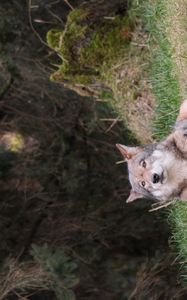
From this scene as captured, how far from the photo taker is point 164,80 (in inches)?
218

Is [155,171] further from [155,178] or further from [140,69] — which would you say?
[140,69]

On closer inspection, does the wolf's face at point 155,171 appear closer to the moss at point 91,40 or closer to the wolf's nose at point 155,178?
the wolf's nose at point 155,178

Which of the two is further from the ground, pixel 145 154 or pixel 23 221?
pixel 145 154

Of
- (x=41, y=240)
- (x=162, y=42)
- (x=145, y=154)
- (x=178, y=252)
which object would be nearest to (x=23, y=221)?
(x=41, y=240)

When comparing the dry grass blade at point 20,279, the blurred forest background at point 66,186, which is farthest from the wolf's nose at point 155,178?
the blurred forest background at point 66,186

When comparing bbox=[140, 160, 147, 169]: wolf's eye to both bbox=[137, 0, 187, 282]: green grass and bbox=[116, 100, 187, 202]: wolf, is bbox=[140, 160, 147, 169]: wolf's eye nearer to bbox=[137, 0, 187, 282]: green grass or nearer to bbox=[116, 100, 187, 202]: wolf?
bbox=[116, 100, 187, 202]: wolf

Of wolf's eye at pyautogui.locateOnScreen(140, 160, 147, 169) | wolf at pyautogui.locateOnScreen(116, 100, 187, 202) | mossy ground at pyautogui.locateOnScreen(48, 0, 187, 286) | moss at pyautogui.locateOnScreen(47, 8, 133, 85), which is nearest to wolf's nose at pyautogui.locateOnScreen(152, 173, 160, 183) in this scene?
wolf at pyautogui.locateOnScreen(116, 100, 187, 202)

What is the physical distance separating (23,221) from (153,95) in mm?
2777

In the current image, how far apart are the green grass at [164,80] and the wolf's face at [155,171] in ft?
4.43

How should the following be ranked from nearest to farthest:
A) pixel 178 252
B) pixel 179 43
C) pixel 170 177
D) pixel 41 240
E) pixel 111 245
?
pixel 170 177
pixel 179 43
pixel 178 252
pixel 41 240
pixel 111 245

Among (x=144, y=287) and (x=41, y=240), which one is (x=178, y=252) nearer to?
(x=144, y=287)

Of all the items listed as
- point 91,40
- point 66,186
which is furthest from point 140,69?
point 66,186

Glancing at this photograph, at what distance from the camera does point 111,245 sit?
26.8 ft

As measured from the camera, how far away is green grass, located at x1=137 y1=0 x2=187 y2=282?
5.32 m
